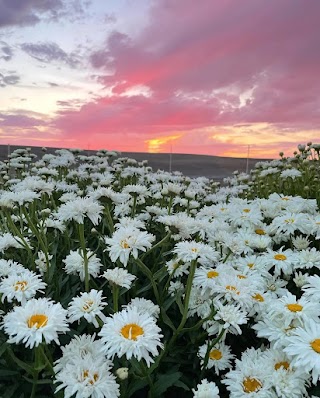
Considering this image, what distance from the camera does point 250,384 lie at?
1.59 m

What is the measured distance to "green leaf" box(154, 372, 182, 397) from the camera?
165cm

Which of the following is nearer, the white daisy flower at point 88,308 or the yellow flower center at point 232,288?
the white daisy flower at point 88,308

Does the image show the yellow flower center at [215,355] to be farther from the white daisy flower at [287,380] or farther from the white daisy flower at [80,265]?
the white daisy flower at [80,265]

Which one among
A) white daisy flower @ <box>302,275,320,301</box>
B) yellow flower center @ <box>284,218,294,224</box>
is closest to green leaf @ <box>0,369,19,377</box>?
white daisy flower @ <box>302,275,320,301</box>

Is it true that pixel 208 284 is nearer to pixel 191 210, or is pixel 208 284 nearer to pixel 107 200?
pixel 107 200

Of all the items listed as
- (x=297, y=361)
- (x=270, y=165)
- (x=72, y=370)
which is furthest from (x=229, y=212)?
(x=270, y=165)

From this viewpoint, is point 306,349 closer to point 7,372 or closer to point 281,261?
point 281,261

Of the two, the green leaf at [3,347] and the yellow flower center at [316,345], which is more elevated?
the yellow flower center at [316,345]

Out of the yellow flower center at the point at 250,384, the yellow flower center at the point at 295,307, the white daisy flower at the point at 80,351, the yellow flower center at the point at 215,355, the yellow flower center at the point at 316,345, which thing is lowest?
the yellow flower center at the point at 215,355

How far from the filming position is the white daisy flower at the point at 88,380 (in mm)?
1352

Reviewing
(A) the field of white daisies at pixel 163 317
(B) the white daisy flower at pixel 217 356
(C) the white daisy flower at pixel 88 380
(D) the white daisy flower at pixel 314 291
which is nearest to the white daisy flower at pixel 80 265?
(A) the field of white daisies at pixel 163 317

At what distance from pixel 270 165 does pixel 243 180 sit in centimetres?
43

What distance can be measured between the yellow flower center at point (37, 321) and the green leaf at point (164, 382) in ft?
1.68

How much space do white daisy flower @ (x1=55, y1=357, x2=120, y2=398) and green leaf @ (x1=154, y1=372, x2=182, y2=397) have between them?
0.29 m
